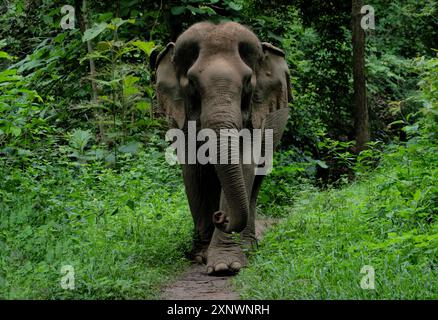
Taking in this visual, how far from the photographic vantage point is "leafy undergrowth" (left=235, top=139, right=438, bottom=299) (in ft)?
18.4

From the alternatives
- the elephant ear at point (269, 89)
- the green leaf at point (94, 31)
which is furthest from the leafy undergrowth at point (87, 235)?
the green leaf at point (94, 31)

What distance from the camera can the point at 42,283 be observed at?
574cm

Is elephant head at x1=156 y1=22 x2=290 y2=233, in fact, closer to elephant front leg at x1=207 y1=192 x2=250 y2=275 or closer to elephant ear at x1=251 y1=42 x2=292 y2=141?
elephant ear at x1=251 y1=42 x2=292 y2=141

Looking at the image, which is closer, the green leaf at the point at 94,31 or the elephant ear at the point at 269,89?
the elephant ear at the point at 269,89

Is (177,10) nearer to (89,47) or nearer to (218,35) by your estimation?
(89,47)

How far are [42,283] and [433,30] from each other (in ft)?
54.3

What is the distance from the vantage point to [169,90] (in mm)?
8500

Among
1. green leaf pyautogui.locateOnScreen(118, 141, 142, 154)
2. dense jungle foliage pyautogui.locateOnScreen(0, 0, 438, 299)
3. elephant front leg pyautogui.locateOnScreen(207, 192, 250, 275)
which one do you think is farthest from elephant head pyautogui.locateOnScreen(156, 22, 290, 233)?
green leaf pyautogui.locateOnScreen(118, 141, 142, 154)

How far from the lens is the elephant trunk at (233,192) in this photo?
7.25m

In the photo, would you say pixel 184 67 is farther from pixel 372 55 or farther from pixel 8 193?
pixel 372 55

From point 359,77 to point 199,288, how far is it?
27.7 feet

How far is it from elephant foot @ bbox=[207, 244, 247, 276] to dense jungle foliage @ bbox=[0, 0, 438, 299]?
20cm

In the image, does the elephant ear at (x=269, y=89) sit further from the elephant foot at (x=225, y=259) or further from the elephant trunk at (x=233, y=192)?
the elephant foot at (x=225, y=259)
